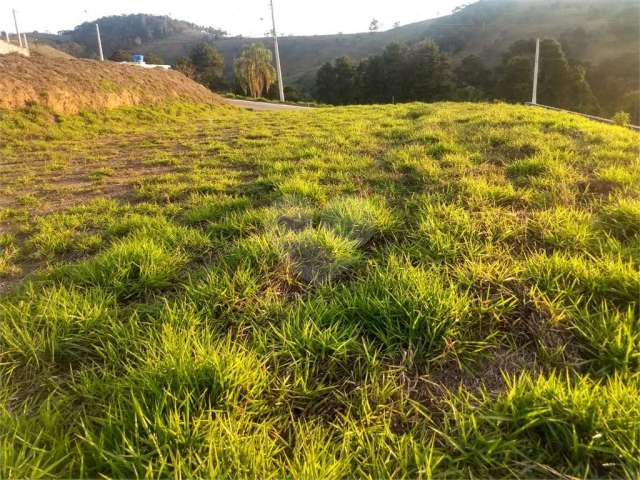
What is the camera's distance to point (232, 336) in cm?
190

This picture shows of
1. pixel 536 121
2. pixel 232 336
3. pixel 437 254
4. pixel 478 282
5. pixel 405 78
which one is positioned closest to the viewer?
pixel 232 336

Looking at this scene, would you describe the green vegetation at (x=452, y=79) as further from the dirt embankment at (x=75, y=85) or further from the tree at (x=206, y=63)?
the dirt embankment at (x=75, y=85)

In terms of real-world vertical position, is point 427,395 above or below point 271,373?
below

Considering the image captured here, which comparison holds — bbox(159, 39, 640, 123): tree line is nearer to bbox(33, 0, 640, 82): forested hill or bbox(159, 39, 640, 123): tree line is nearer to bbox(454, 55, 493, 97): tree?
bbox(454, 55, 493, 97): tree

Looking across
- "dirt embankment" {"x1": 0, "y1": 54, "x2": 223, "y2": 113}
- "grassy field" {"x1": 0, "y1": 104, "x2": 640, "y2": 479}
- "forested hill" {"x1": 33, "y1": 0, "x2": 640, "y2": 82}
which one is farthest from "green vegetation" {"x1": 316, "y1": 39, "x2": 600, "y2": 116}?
"grassy field" {"x1": 0, "y1": 104, "x2": 640, "y2": 479}

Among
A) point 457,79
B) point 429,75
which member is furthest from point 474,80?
point 429,75

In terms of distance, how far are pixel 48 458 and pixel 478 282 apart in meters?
2.15

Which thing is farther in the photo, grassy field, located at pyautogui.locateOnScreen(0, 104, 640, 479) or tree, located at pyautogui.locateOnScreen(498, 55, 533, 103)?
tree, located at pyautogui.locateOnScreen(498, 55, 533, 103)

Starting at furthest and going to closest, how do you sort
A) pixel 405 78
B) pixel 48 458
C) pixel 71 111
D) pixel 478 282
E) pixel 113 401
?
pixel 405 78 < pixel 71 111 < pixel 478 282 < pixel 113 401 < pixel 48 458

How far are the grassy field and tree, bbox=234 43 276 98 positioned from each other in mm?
37497

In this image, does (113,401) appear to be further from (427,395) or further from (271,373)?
(427,395)

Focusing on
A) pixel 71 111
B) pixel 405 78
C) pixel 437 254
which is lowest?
pixel 437 254

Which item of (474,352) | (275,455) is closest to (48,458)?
(275,455)

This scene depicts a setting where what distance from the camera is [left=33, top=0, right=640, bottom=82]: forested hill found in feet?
169
